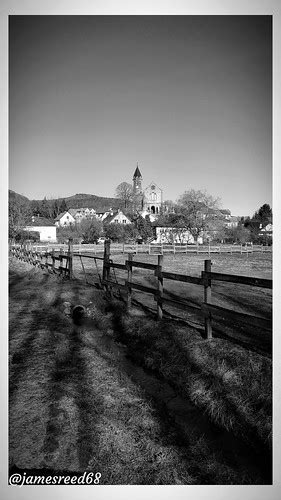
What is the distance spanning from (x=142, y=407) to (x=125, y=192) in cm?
7506

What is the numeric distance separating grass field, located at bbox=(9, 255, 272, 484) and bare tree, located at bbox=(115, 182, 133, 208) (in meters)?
71.6

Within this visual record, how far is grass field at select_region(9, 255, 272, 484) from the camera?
9.36 ft

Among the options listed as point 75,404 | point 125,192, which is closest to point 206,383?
point 75,404

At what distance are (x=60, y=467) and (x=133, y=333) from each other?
3276 mm

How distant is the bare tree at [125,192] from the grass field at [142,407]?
71615 millimetres

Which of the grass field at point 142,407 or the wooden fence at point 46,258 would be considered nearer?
the grass field at point 142,407

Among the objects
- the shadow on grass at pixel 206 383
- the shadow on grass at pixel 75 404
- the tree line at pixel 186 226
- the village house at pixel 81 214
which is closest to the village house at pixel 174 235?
the tree line at pixel 186 226

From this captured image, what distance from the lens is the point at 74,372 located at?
175 inches

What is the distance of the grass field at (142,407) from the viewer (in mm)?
2854

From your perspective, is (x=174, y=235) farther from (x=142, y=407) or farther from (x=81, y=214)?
(x=142, y=407)

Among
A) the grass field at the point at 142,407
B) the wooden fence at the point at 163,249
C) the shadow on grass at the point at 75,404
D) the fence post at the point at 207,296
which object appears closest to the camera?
the grass field at the point at 142,407

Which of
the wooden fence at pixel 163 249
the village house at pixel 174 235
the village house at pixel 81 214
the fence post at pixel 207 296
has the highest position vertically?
the village house at pixel 81 214

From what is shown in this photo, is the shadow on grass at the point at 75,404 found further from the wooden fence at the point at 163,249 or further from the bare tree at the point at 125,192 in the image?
the bare tree at the point at 125,192

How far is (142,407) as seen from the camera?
11.9 ft
